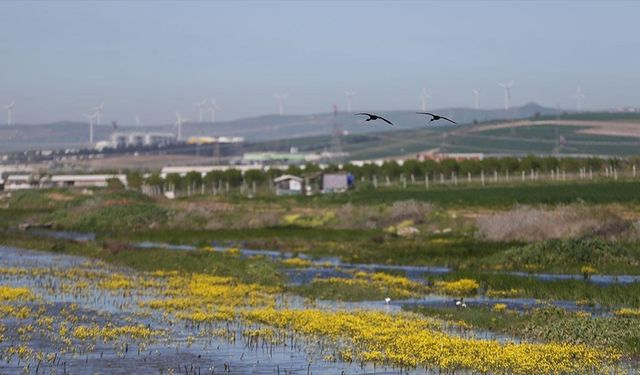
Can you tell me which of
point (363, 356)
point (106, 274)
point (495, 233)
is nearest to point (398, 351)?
point (363, 356)

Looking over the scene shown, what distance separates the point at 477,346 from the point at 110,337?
1067 cm

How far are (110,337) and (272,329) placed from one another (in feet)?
15.9

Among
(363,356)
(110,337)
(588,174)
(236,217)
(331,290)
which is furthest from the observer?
(588,174)

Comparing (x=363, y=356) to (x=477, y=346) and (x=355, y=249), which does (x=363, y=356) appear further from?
(x=355, y=249)

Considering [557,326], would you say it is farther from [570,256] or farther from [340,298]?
[570,256]

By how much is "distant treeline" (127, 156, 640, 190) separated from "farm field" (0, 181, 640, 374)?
264ft

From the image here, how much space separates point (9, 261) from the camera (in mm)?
61531

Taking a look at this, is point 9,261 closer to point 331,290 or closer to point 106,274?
point 106,274

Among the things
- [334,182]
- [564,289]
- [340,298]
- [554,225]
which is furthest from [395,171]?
[340,298]

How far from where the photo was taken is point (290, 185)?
150m

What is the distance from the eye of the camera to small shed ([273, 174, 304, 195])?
147 metres

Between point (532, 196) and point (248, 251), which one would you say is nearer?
point (248, 251)

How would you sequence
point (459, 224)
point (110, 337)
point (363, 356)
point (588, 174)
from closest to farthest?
point (363, 356)
point (110, 337)
point (459, 224)
point (588, 174)

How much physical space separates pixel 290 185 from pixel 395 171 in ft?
104
